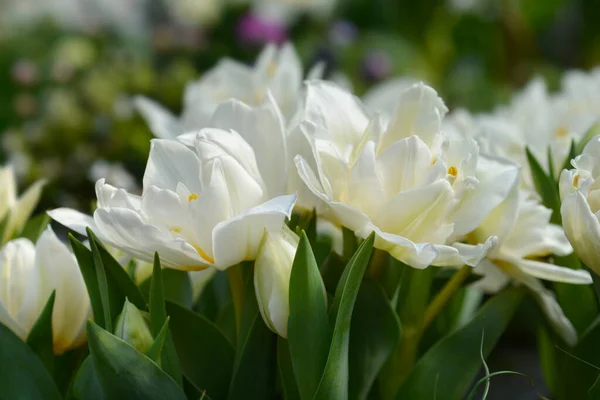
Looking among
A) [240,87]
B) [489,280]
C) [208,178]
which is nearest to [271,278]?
[208,178]

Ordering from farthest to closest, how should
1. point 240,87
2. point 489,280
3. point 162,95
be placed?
1. point 162,95
2. point 240,87
3. point 489,280

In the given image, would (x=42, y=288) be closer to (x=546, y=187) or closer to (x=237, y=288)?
(x=237, y=288)

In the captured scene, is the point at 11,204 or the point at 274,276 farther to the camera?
the point at 11,204

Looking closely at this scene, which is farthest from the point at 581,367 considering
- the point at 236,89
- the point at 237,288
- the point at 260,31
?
the point at 260,31

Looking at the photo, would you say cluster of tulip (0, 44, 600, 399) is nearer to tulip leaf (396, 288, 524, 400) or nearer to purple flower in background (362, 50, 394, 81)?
tulip leaf (396, 288, 524, 400)

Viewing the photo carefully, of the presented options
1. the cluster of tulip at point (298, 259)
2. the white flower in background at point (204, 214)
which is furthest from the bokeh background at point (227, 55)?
the white flower in background at point (204, 214)

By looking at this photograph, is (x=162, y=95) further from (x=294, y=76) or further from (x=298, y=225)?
(x=298, y=225)
